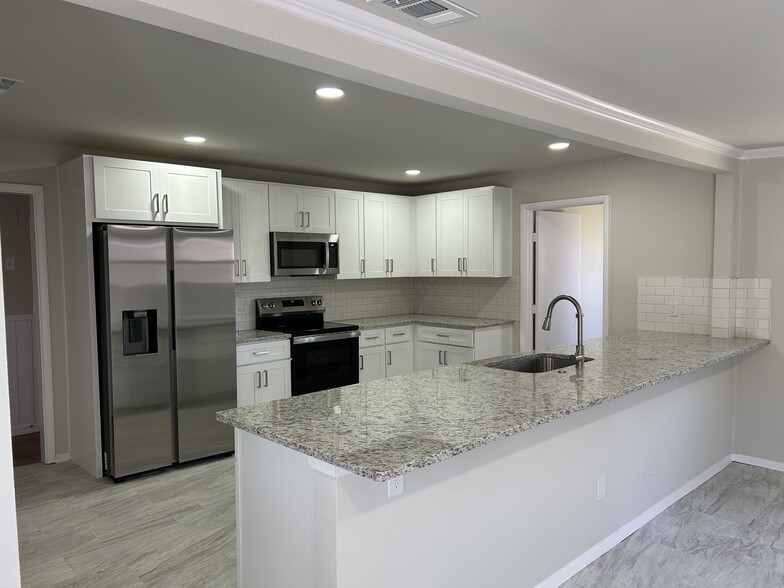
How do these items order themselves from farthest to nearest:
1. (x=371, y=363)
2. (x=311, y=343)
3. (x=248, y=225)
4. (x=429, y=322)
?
(x=429, y=322) → (x=371, y=363) → (x=311, y=343) → (x=248, y=225)

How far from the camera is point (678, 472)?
3.72 metres

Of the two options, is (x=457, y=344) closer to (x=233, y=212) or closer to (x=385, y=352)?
(x=385, y=352)

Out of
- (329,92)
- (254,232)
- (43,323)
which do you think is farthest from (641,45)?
(43,323)

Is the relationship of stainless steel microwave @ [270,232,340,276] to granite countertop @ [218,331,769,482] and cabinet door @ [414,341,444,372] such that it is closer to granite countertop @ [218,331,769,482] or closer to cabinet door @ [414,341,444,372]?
cabinet door @ [414,341,444,372]

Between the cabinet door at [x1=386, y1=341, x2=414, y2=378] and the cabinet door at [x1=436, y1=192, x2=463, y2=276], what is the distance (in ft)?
2.72

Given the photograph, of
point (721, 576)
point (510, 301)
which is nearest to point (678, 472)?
point (721, 576)

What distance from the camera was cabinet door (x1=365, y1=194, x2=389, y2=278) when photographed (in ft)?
19.1

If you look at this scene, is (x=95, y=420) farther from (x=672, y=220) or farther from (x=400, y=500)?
(x=672, y=220)

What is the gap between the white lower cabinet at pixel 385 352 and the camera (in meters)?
5.53

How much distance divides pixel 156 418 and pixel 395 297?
10.1ft

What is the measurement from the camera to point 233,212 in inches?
189

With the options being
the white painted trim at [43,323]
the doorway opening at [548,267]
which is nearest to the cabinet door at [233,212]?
the white painted trim at [43,323]

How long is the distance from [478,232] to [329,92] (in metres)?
3.00

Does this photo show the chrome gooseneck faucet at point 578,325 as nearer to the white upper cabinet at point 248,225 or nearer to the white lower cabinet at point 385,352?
the white lower cabinet at point 385,352
